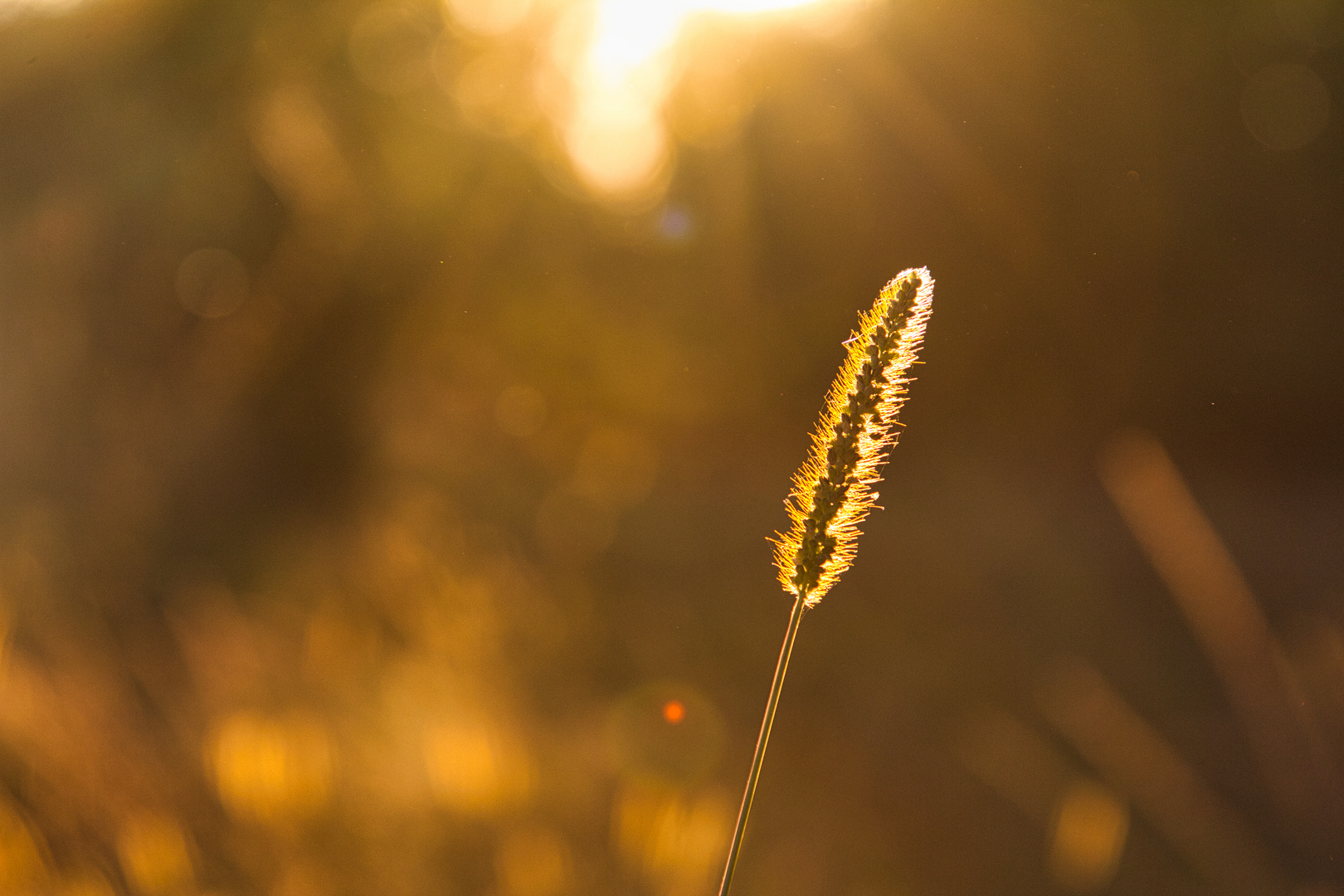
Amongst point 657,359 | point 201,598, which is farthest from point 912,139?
point 201,598

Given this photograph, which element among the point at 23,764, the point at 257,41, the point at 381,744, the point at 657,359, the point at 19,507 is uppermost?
the point at 257,41

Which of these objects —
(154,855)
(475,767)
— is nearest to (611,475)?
(475,767)

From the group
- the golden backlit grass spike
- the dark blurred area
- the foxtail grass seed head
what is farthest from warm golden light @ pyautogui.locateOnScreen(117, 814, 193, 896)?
the foxtail grass seed head

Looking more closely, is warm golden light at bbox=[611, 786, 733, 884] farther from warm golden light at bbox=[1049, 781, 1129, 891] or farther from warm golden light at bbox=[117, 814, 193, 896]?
warm golden light at bbox=[117, 814, 193, 896]

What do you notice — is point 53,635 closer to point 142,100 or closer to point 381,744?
point 381,744

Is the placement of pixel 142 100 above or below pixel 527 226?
above

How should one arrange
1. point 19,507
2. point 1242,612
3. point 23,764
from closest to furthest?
1. point 23,764
2. point 1242,612
3. point 19,507

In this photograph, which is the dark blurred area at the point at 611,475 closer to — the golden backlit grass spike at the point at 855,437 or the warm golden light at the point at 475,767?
the warm golden light at the point at 475,767
